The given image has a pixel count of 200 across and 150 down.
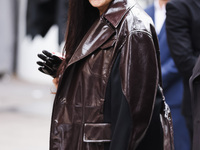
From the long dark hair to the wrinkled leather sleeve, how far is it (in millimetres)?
368

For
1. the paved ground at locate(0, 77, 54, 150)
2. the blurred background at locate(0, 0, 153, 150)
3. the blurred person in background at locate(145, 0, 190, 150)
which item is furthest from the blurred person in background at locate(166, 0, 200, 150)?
the paved ground at locate(0, 77, 54, 150)

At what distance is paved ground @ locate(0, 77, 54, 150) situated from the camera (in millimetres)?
4547

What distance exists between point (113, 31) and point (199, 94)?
0.55m

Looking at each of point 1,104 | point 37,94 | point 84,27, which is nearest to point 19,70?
point 37,94

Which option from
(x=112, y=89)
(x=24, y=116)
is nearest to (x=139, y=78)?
(x=112, y=89)

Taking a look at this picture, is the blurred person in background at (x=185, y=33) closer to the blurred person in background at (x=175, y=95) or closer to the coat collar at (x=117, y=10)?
the blurred person in background at (x=175, y=95)

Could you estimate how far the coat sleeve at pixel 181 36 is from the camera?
255cm

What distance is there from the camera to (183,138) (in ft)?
9.32

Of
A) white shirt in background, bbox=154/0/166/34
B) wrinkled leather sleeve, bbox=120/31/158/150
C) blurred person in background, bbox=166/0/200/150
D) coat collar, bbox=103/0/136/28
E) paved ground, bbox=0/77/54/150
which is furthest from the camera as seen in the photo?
paved ground, bbox=0/77/54/150

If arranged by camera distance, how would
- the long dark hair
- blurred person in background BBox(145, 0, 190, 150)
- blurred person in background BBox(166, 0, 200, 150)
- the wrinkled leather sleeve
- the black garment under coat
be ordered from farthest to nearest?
the black garment under coat
blurred person in background BBox(145, 0, 190, 150)
blurred person in background BBox(166, 0, 200, 150)
the long dark hair
the wrinkled leather sleeve

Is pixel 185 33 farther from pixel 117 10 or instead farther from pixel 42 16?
pixel 42 16

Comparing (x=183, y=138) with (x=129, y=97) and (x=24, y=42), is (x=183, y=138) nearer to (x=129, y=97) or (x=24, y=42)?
(x=129, y=97)

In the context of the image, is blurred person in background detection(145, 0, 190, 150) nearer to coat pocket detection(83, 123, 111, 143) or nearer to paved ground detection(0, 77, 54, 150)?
coat pocket detection(83, 123, 111, 143)

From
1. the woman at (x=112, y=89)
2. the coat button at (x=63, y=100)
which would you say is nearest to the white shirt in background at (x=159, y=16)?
the woman at (x=112, y=89)
